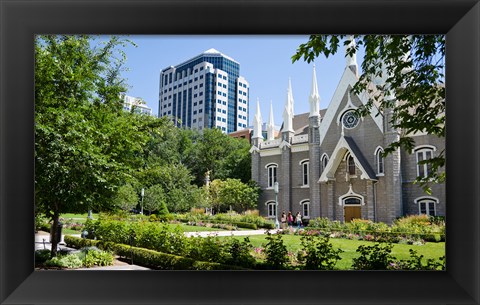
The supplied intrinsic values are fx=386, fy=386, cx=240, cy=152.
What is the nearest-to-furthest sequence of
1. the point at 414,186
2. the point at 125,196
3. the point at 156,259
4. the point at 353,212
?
1. the point at 156,259
2. the point at 125,196
3. the point at 414,186
4. the point at 353,212

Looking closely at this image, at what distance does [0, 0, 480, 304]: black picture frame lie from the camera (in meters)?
2.24

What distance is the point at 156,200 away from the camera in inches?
269

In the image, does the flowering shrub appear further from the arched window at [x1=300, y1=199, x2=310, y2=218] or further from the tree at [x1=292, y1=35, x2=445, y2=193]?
the tree at [x1=292, y1=35, x2=445, y2=193]

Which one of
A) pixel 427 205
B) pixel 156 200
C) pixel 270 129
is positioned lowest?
pixel 427 205

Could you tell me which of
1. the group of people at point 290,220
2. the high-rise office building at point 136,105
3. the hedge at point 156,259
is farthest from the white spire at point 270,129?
the hedge at point 156,259

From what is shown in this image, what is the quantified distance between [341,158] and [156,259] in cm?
667

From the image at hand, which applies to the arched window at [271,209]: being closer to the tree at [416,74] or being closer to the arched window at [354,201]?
the arched window at [354,201]

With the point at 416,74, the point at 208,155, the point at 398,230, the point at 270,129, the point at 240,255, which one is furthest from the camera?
the point at 270,129

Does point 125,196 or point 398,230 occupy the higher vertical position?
point 125,196

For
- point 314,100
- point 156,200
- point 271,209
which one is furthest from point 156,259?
point 314,100

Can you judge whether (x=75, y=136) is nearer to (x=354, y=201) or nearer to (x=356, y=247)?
(x=356, y=247)

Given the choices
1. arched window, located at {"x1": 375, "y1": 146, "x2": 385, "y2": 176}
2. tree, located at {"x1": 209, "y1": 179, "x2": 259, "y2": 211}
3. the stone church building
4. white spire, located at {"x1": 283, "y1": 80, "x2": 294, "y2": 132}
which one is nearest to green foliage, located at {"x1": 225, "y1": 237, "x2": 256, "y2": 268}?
tree, located at {"x1": 209, "y1": 179, "x2": 259, "y2": 211}
